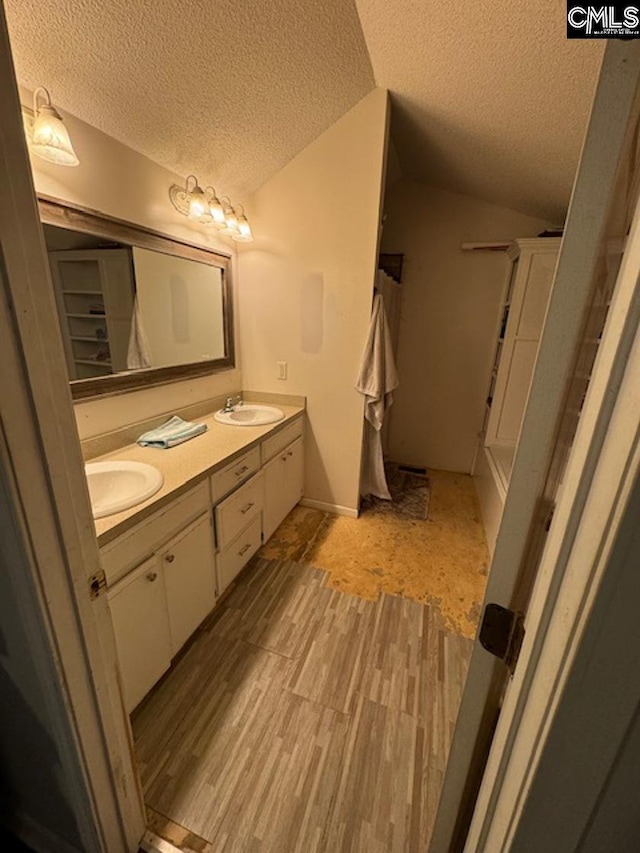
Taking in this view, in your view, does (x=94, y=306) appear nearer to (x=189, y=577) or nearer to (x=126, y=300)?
(x=126, y=300)

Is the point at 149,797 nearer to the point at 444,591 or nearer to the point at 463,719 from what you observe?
the point at 463,719

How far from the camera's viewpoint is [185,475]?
55.1 inches

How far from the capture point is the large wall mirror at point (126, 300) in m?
1.39

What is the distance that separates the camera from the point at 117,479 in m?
1.44

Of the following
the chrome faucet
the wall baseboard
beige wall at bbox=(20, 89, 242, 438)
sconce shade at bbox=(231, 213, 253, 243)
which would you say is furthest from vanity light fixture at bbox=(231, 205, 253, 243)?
the wall baseboard

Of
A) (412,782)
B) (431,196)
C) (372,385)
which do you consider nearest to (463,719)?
(412,782)

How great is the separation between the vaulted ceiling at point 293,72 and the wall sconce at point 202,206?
0.08 m

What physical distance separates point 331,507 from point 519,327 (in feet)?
6.17

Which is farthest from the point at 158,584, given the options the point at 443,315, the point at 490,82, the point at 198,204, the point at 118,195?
the point at 443,315

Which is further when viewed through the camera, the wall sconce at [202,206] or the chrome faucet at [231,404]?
the chrome faucet at [231,404]

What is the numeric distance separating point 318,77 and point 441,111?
0.64 metres

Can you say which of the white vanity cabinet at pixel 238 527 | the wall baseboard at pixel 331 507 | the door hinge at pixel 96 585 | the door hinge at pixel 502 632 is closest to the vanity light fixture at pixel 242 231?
the white vanity cabinet at pixel 238 527

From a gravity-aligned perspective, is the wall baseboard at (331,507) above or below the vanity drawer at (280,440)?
below

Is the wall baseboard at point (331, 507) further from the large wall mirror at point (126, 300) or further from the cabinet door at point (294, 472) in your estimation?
the large wall mirror at point (126, 300)
